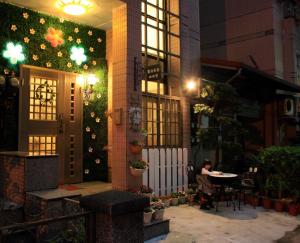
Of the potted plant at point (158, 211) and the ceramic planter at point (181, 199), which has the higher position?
the potted plant at point (158, 211)

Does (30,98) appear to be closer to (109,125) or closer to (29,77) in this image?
(29,77)

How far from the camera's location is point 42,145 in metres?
9.41

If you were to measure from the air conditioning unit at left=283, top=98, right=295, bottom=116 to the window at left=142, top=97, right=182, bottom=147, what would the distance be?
8.41 m

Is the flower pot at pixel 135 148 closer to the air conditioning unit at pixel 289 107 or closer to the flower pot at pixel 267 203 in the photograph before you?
the flower pot at pixel 267 203

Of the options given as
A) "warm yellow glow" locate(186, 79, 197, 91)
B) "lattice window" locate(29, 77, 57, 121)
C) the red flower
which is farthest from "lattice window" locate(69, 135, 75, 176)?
"warm yellow glow" locate(186, 79, 197, 91)

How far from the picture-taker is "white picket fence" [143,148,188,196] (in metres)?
9.65

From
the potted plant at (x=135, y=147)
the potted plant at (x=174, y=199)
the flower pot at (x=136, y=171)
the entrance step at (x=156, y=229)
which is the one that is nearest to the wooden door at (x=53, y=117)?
the potted plant at (x=135, y=147)

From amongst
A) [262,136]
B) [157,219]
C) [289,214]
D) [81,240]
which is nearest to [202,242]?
[157,219]

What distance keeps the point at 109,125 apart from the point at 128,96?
2121 millimetres

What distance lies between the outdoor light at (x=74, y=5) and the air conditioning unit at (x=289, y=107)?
12316mm

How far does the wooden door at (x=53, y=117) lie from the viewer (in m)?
8.95

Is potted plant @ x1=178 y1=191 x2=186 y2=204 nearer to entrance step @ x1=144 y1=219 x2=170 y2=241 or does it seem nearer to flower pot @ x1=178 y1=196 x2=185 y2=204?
flower pot @ x1=178 y1=196 x2=185 y2=204

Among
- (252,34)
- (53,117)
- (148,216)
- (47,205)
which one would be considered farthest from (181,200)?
(252,34)

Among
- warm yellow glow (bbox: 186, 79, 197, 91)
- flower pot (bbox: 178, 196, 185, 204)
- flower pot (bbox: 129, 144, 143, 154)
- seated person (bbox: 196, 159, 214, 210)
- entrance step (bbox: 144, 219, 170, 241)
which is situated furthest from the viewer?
warm yellow glow (bbox: 186, 79, 197, 91)
